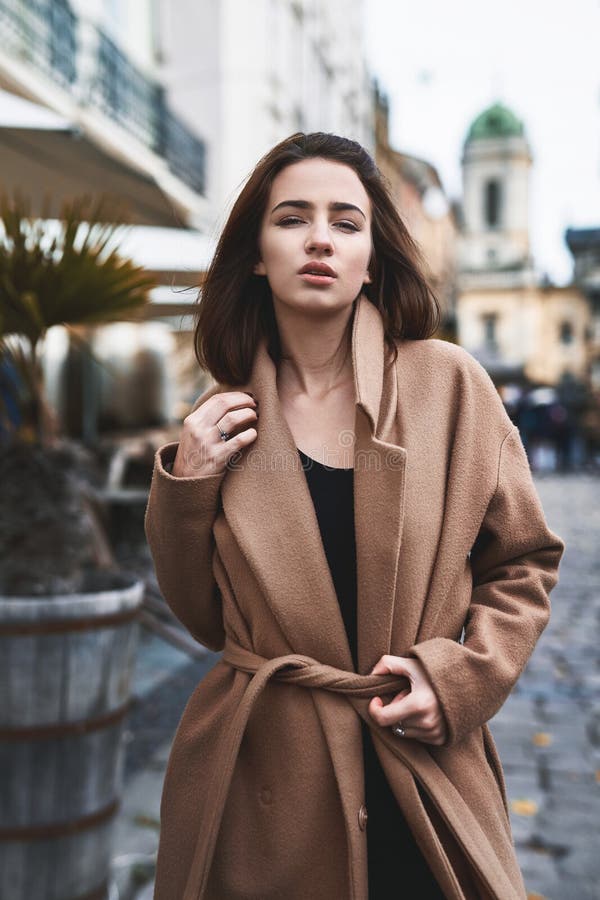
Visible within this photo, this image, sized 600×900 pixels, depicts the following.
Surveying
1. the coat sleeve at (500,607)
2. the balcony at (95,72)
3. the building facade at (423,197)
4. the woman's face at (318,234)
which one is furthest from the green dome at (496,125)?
the coat sleeve at (500,607)

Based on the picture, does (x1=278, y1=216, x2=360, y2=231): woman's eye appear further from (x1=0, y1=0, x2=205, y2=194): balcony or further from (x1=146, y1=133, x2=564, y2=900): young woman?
(x1=0, y1=0, x2=205, y2=194): balcony

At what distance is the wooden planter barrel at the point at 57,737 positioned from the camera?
105 inches

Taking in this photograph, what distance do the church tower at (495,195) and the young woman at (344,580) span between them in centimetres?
7041

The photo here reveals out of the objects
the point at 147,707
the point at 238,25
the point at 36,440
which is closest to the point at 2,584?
the point at 36,440

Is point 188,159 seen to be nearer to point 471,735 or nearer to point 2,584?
point 2,584

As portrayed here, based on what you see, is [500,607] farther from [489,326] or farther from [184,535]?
[489,326]

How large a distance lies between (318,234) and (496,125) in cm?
7776

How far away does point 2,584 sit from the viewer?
2.99 meters

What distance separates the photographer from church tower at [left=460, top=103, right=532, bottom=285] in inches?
2803

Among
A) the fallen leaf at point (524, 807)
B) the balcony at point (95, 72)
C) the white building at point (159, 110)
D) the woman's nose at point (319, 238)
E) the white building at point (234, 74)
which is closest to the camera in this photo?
the woman's nose at point (319, 238)

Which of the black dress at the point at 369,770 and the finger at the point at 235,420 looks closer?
the black dress at the point at 369,770

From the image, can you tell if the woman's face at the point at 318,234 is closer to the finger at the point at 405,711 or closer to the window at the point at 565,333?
the finger at the point at 405,711

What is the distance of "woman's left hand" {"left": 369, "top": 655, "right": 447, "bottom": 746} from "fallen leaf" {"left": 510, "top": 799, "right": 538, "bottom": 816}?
2.54m

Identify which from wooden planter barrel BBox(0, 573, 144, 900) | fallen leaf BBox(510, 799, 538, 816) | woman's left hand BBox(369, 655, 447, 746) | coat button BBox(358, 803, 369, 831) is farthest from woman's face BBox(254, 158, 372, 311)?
fallen leaf BBox(510, 799, 538, 816)
